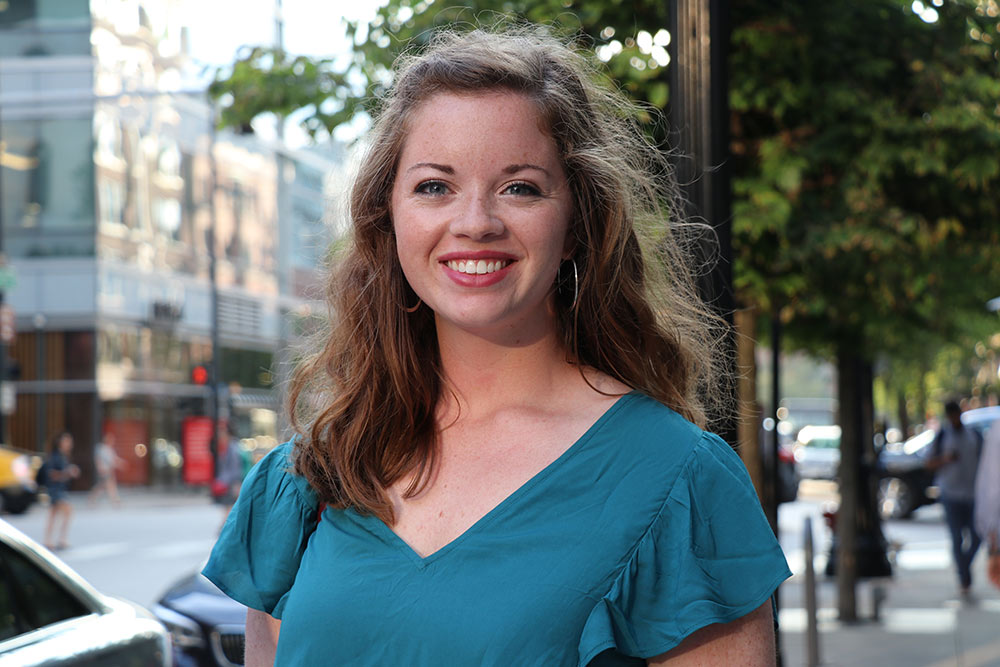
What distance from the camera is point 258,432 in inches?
1524

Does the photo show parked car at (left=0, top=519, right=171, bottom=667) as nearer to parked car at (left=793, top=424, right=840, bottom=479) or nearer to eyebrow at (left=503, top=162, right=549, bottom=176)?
eyebrow at (left=503, top=162, right=549, bottom=176)

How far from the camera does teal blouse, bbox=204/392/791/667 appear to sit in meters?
1.78

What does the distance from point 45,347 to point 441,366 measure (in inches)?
1255

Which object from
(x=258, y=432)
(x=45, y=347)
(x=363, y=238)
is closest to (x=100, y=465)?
(x=45, y=347)

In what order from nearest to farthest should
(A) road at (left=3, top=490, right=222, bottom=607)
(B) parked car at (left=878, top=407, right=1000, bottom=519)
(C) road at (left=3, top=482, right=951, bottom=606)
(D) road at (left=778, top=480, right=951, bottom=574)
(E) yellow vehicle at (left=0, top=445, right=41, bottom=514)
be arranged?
1. (A) road at (left=3, top=490, right=222, bottom=607)
2. (C) road at (left=3, top=482, right=951, bottom=606)
3. (D) road at (left=778, top=480, right=951, bottom=574)
4. (B) parked car at (left=878, top=407, right=1000, bottom=519)
5. (E) yellow vehicle at (left=0, top=445, right=41, bottom=514)

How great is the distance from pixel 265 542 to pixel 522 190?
69 centimetres

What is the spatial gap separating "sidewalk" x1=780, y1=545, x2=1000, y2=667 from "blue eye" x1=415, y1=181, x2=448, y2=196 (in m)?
7.76

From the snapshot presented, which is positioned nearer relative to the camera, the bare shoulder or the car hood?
the bare shoulder

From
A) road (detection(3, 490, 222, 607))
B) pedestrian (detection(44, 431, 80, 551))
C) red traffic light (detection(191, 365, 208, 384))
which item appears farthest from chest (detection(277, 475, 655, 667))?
red traffic light (detection(191, 365, 208, 384))

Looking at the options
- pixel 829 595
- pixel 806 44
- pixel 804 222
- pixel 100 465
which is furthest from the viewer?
pixel 100 465

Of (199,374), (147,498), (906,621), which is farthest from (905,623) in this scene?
(147,498)

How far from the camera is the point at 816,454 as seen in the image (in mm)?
32594

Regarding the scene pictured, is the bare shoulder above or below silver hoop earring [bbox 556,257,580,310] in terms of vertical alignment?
below

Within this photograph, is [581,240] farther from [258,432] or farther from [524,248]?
[258,432]
